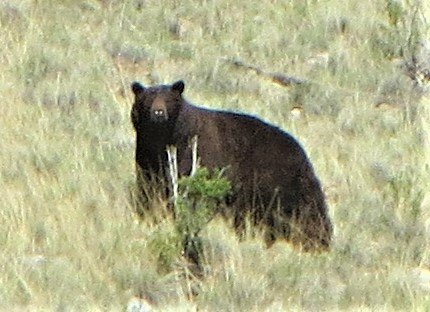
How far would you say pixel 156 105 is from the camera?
396 inches

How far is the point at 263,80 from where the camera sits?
1411 centimetres

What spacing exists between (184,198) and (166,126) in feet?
3.02

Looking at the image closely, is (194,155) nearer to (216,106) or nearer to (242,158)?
(242,158)

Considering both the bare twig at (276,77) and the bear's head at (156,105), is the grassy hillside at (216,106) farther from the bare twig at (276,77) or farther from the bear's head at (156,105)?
the bear's head at (156,105)

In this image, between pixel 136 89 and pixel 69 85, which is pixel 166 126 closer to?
pixel 136 89

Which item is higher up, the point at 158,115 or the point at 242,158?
the point at 158,115

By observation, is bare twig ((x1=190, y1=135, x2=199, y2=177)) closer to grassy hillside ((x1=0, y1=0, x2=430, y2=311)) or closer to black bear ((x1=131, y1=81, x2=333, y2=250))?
black bear ((x1=131, y1=81, x2=333, y2=250))

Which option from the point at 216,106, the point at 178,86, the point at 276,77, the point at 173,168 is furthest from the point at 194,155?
the point at 276,77

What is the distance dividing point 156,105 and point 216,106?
3123 mm

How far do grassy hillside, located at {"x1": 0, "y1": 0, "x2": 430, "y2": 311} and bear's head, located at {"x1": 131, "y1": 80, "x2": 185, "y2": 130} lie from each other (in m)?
0.59

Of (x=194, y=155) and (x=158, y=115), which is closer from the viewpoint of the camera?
(x=158, y=115)

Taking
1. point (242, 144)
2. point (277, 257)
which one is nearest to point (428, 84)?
point (242, 144)

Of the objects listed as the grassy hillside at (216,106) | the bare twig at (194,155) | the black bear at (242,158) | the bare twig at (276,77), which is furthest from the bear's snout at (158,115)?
the bare twig at (276,77)

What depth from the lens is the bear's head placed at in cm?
1006
